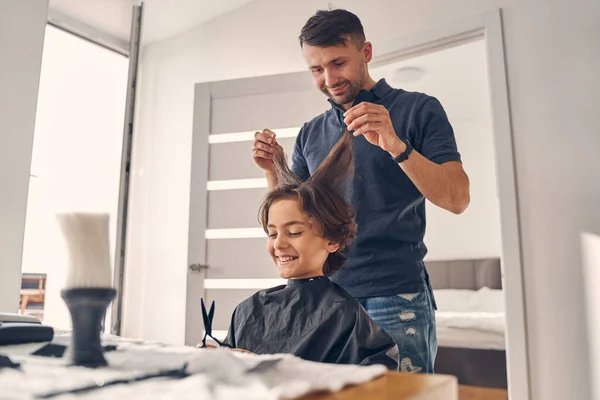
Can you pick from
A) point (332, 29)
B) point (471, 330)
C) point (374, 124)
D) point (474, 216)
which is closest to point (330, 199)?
point (374, 124)

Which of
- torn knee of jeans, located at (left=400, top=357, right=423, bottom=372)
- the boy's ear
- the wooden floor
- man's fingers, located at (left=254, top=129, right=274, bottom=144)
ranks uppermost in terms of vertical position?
man's fingers, located at (left=254, top=129, right=274, bottom=144)

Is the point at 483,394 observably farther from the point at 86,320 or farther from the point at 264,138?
the point at 86,320

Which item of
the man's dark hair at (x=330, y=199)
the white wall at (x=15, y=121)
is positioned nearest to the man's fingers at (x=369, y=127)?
the man's dark hair at (x=330, y=199)

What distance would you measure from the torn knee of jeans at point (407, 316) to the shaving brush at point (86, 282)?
0.86 metres

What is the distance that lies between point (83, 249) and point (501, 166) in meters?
2.35

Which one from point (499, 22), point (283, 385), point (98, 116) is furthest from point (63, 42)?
point (283, 385)

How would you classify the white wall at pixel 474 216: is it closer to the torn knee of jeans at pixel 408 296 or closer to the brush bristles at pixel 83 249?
the torn knee of jeans at pixel 408 296

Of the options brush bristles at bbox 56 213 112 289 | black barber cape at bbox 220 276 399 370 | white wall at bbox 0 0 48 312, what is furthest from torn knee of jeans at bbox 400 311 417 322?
white wall at bbox 0 0 48 312

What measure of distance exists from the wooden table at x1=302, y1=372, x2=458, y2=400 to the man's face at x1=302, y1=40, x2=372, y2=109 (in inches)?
45.2

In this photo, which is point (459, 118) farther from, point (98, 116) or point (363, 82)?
point (363, 82)

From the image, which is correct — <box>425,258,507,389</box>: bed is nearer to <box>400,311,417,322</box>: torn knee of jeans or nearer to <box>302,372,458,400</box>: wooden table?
<box>400,311,417,322</box>: torn knee of jeans

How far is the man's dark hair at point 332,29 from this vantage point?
59.0 inches

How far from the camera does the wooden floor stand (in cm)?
376

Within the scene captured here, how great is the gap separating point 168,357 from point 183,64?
3.64m
